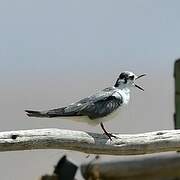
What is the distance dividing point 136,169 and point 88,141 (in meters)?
0.86

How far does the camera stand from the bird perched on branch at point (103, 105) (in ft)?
5.65

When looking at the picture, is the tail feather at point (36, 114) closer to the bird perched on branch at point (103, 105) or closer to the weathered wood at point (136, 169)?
the bird perched on branch at point (103, 105)

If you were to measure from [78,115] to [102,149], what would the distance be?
0.37 feet

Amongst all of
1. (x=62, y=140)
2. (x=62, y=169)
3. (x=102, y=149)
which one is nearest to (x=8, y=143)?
(x=62, y=140)

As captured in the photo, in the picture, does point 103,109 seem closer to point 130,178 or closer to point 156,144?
point 156,144

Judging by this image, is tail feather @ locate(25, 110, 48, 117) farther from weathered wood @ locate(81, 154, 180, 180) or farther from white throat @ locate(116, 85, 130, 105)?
weathered wood @ locate(81, 154, 180, 180)

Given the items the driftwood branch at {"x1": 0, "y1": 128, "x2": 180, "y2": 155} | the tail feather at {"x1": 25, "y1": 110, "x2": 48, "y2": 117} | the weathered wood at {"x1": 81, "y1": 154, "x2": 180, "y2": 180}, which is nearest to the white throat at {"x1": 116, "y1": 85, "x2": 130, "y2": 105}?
the driftwood branch at {"x1": 0, "y1": 128, "x2": 180, "y2": 155}

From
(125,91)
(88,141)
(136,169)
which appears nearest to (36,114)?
(88,141)

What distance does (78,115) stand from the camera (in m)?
1.73

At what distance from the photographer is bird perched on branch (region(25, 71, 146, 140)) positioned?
1.72 metres

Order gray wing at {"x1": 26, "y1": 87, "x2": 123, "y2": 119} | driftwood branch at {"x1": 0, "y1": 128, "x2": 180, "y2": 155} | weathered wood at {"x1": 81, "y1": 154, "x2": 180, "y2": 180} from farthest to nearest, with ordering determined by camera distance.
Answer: weathered wood at {"x1": 81, "y1": 154, "x2": 180, "y2": 180}
gray wing at {"x1": 26, "y1": 87, "x2": 123, "y2": 119}
driftwood branch at {"x1": 0, "y1": 128, "x2": 180, "y2": 155}

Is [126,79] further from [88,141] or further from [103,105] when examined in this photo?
[88,141]

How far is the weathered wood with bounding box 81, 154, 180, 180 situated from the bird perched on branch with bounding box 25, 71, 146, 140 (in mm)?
709

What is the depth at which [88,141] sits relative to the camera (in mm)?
1666
